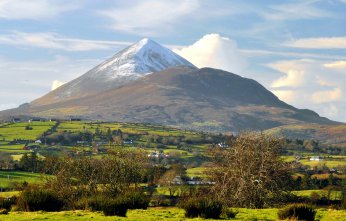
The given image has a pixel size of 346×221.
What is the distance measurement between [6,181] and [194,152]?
8456cm

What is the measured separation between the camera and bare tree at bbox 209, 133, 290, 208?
48.2 metres

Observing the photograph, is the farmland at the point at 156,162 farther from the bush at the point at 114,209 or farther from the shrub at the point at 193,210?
the shrub at the point at 193,210

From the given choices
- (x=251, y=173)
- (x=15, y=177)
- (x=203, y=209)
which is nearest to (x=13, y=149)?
(x=15, y=177)

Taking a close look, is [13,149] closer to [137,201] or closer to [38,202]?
[137,201]

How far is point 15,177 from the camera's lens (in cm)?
9925

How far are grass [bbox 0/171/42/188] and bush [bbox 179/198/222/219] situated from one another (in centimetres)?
6394

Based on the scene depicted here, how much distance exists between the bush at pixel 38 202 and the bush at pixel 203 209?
10052 millimetres

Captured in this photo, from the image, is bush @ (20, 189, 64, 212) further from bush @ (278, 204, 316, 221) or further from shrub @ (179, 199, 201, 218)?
bush @ (278, 204, 316, 221)

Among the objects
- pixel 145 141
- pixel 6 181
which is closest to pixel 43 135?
pixel 145 141

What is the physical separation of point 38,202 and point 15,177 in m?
66.2

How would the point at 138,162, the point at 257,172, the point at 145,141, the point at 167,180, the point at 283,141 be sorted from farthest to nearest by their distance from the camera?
the point at 145,141, the point at 167,180, the point at 138,162, the point at 283,141, the point at 257,172

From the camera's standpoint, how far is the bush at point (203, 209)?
31078mm

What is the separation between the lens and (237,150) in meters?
51.2

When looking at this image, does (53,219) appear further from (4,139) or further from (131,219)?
(4,139)
